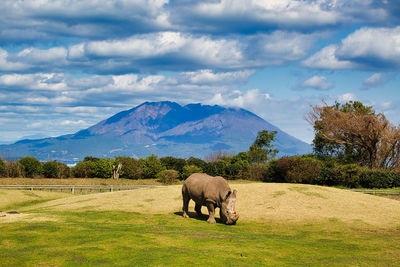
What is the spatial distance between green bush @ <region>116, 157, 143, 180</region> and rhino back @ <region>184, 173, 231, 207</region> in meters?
42.6

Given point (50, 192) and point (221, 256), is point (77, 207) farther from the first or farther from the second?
point (221, 256)

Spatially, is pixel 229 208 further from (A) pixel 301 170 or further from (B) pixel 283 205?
(A) pixel 301 170

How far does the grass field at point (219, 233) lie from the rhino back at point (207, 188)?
172 cm

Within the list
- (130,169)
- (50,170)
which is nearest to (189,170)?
(130,169)

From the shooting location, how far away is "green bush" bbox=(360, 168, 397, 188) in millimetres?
56781

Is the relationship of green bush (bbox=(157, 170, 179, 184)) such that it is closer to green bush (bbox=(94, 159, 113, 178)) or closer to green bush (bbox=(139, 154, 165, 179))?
green bush (bbox=(139, 154, 165, 179))

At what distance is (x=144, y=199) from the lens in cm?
3672

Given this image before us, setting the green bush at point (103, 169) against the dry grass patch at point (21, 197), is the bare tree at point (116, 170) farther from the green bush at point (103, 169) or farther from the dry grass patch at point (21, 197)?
the dry grass patch at point (21, 197)

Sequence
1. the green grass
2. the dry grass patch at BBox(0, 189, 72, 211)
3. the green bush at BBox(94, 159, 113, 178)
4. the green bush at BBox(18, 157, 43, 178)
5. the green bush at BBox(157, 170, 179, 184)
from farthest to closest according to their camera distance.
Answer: the green bush at BBox(94, 159, 113, 178), the green bush at BBox(18, 157, 43, 178), the green bush at BBox(157, 170, 179, 184), the dry grass patch at BBox(0, 189, 72, 211), the green grass

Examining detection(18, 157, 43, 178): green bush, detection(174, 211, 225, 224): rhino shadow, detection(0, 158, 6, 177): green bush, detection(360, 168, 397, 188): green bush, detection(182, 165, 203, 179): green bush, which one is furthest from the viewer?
detection(182, 165, 203, 179): green bush

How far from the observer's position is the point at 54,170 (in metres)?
65.6

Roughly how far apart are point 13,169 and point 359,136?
196 feet

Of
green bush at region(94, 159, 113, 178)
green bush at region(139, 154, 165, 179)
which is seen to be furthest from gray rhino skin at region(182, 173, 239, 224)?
green bush at region(139, 154, 165, 179)

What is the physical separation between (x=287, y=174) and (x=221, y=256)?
4785 centimetres
